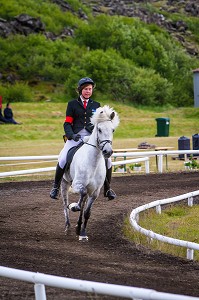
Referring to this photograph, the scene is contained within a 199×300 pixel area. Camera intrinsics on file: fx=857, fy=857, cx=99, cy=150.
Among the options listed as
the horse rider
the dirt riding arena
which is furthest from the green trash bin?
the horse rider

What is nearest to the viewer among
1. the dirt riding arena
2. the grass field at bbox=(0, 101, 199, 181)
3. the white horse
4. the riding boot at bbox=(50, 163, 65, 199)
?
the dirt riding arena

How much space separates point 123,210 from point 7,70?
2904 inches

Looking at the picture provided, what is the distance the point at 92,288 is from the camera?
6512mm

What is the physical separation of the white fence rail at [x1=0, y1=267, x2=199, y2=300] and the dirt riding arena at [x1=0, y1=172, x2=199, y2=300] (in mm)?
872

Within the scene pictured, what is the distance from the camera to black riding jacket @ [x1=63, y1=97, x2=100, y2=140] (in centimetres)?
1412

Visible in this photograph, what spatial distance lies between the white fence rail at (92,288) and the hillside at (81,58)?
209ft

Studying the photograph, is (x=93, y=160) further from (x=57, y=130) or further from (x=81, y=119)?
(x=57, y=130)

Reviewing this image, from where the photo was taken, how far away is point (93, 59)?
246 feet

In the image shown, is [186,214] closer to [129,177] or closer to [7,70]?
[129,177]

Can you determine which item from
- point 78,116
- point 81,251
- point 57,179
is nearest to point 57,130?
point 57,179

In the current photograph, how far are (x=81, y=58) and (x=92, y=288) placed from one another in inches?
3097

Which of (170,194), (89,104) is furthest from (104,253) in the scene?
(170,194)

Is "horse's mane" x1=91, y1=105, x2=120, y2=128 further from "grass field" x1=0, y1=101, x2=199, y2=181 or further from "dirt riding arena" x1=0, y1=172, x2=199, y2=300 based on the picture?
"grass field" x1=0, y1=101, x2=199, y2=181

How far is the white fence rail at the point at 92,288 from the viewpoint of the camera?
6.15 metres
